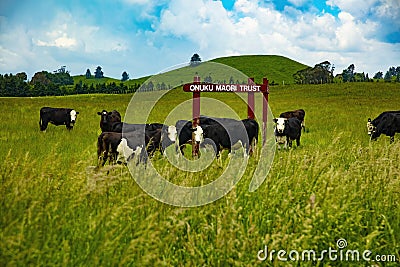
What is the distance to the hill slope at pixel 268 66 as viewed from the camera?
4542 inches

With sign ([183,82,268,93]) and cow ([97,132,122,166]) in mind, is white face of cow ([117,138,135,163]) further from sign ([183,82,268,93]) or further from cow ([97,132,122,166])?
sign ([183,82,268,93])

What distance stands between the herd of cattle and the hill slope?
95.2m

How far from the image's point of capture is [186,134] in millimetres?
12945

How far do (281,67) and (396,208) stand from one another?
124 m

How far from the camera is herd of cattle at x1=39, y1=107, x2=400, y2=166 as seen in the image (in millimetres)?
9180

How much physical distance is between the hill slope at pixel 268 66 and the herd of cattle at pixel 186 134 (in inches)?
3746

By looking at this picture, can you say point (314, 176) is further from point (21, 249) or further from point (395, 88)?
point (395, 88)

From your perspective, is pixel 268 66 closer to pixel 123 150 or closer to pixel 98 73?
pixel 98 73

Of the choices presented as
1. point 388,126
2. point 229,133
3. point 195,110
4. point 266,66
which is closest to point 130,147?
point 195,110

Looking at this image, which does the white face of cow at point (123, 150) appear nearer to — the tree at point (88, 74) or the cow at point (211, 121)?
the cow at point (211, 121)

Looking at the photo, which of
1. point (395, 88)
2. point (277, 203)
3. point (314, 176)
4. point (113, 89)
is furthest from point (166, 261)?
point (113, 89)

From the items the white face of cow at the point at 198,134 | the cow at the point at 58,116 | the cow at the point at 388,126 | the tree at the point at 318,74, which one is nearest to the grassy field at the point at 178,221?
the white face of cow at the point at 198,134

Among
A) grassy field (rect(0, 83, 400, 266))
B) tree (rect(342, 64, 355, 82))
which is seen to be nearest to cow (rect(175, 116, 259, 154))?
grassy field (rect(0, 83, 400, 266))

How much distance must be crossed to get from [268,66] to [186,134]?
117m
